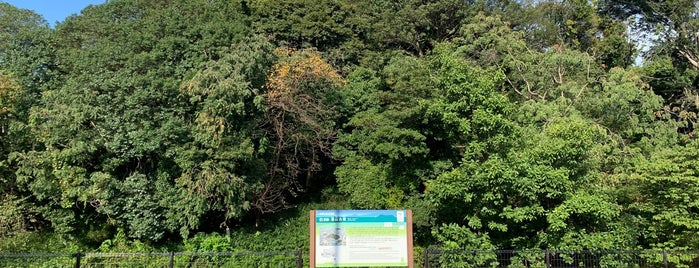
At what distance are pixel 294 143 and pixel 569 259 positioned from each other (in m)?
10.5

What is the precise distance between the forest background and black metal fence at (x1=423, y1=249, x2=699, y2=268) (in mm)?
480

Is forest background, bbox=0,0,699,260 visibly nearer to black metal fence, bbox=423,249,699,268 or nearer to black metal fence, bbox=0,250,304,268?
black metal fence, bbox=423,249,699,268

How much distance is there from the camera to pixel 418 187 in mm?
16875

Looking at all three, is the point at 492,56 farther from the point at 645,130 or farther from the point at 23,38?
the point at 23,38

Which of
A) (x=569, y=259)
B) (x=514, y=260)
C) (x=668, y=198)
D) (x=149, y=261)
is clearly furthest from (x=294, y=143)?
(x=668, y=198)

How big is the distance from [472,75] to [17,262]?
13.4 metres

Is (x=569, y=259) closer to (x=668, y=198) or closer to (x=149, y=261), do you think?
(x=668, y=198)

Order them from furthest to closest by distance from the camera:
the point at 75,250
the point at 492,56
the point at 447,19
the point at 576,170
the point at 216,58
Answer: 1. the point at 447,19
2. the point at 492,56
3. the point at 216,58
4. the point at 75,250
5. the point at 576,170

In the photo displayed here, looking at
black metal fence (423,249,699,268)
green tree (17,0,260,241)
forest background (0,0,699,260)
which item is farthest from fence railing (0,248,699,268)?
green tree (17,0,260,241)

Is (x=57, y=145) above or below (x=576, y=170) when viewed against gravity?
above

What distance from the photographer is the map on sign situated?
25.0 ft

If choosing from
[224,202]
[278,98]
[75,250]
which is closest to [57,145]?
[75,250]

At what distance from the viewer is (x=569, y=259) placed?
35.2 feet

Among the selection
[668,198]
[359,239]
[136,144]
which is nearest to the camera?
[359,239]
